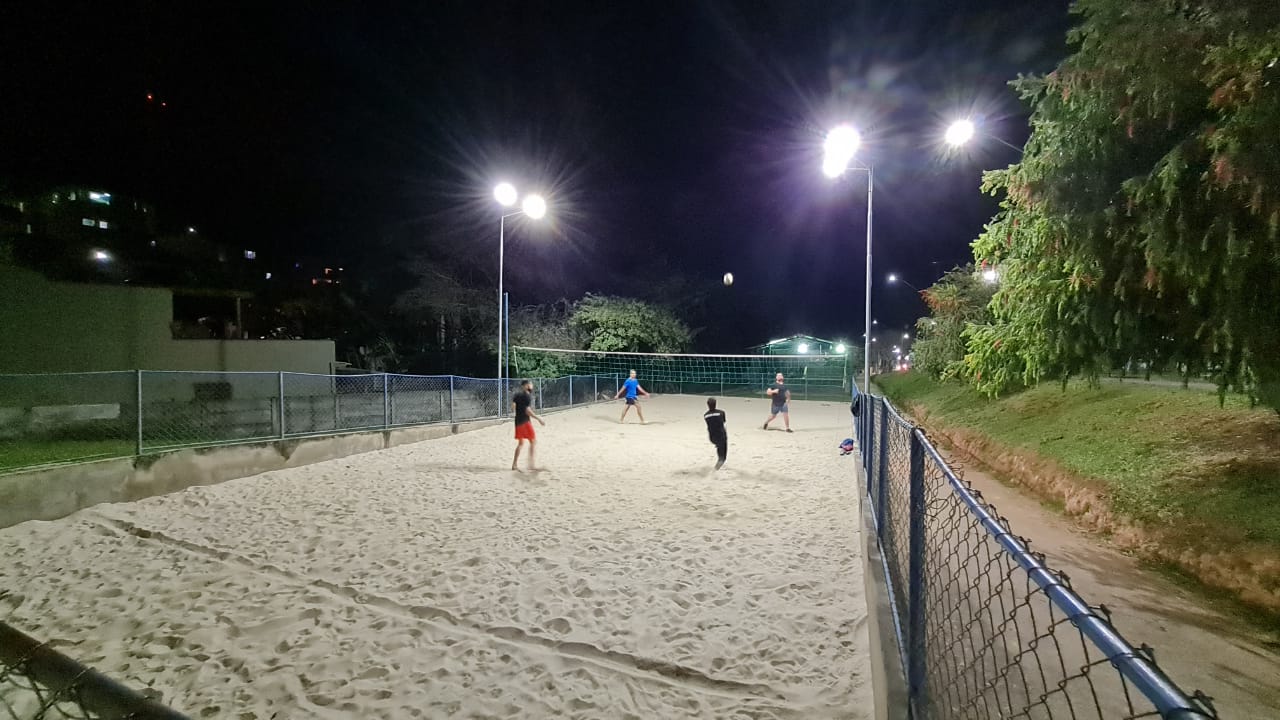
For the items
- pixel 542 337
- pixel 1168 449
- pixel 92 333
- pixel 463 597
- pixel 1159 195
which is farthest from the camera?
pixel 542 337

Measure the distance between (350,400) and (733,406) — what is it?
14841 mm

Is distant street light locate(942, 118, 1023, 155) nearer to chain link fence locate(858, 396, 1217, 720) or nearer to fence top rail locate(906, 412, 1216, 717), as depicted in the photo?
chain link fence locate(858, 396, 1217, 720)

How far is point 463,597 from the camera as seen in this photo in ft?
15.1

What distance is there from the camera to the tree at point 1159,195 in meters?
4.30

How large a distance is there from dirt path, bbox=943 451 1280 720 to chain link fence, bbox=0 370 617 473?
11.6m

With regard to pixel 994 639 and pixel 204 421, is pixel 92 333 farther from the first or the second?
pixel 994 639

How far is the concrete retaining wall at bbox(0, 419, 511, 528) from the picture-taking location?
21.6ft

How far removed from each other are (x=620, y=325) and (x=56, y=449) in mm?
21832

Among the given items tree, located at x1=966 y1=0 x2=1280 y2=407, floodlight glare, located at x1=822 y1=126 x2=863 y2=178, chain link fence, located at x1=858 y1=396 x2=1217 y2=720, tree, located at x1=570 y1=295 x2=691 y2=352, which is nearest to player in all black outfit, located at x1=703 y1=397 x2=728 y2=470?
chain link fence, located at x1=858 y1=396 x2=1217 y2=720

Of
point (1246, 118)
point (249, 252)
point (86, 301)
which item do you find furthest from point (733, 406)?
point (249, 252)

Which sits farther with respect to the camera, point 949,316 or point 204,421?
point 949,316

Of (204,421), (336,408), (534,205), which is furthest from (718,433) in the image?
(534,205)

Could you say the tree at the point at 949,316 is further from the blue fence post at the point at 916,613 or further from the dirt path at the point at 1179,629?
the blue fence post at the point at 916,613

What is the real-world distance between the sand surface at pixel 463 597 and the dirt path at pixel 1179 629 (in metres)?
2.26
